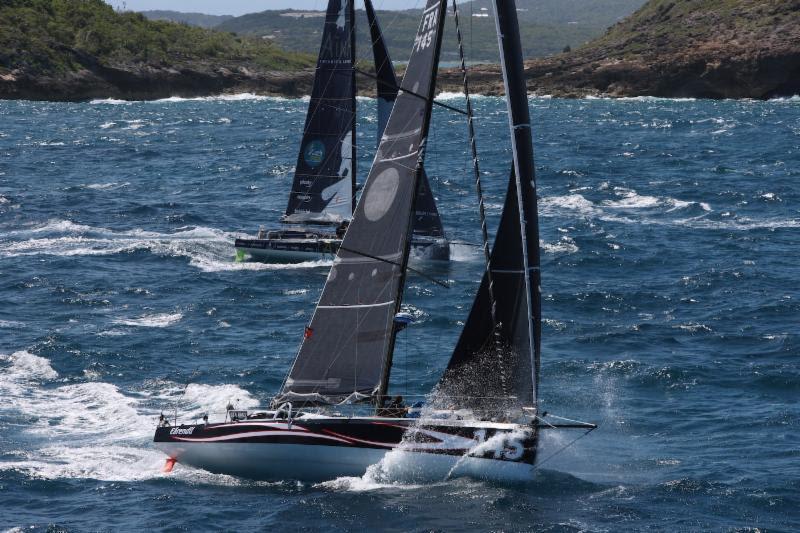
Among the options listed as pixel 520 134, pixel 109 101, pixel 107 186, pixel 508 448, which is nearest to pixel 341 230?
pixel 508 448

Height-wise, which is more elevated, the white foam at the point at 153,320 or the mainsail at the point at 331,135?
the mainsail at the point at 331,135

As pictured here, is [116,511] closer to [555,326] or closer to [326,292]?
[326,292]

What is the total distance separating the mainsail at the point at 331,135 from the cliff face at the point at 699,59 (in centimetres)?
11907

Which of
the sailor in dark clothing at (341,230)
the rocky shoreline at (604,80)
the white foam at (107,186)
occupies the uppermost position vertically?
the rocky shoreline at (604,80)

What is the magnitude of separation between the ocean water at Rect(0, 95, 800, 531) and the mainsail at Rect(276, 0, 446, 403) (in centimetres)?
248

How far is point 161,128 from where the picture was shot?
5049 inches

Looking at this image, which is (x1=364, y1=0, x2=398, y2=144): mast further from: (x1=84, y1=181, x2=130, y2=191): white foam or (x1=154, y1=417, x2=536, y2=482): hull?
(x1=84, y1=181, x2=130, y2=191): white foam

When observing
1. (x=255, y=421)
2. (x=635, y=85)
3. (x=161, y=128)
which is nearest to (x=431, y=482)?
(x=255, y=421)

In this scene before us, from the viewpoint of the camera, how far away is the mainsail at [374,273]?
1019 inches

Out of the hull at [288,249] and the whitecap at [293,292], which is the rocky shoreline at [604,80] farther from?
the whitecap at [293,292]

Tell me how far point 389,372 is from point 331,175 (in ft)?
88.6

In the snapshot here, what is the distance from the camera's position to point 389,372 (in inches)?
1029

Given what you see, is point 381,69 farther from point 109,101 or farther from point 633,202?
point 109,101

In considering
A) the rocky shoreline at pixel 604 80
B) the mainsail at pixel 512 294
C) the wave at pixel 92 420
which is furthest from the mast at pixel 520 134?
the rocky shoreline at pixel 604 80
